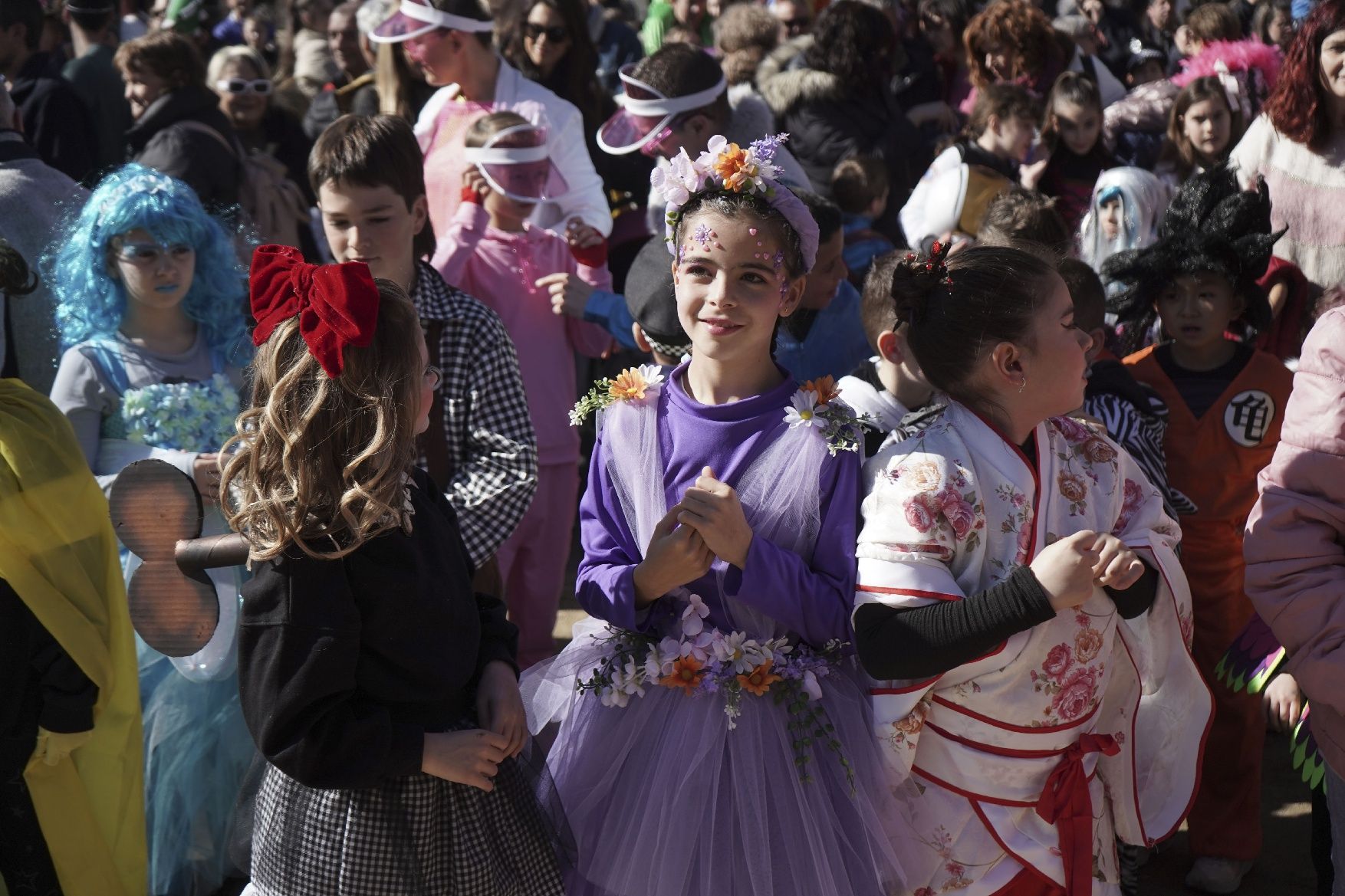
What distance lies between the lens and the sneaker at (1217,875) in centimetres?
369

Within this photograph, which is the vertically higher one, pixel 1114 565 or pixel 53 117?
pixel 1114 565

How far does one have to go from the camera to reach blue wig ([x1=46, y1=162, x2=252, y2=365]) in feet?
12.2

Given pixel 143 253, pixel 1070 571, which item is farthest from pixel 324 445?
pixel 143 253

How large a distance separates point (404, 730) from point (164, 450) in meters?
1.53

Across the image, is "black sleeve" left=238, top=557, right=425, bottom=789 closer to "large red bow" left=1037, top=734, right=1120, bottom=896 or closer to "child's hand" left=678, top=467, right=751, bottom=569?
"child's hand" left=678, top=467, right=751, bottom=569

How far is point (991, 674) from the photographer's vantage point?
7.95 ft

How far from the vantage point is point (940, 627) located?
2.30 meters

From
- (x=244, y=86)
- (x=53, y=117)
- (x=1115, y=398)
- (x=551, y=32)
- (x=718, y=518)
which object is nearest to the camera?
(x=718, y=518)

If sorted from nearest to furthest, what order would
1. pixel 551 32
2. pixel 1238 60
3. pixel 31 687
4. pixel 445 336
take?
pixel 31 687 < pixel 445 336 < pixel 551 32 < pixel 1238 60

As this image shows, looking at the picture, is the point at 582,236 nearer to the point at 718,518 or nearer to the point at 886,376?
the point at 886,376

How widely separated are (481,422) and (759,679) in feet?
4.04

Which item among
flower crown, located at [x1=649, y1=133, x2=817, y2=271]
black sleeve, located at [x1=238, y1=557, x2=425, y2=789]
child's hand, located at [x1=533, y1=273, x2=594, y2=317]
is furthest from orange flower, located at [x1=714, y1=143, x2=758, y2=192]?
child's hand, located at [x1=533, y1=273, x2=594, y2=317]

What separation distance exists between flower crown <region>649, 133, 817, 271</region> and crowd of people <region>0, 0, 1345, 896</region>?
1 cm

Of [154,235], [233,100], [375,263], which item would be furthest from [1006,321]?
[233,100]
